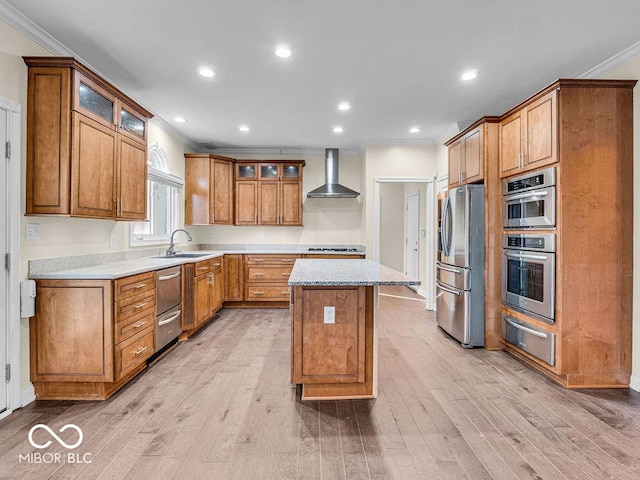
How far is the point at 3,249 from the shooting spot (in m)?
2.30

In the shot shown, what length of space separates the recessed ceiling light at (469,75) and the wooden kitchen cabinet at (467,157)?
0.53 m

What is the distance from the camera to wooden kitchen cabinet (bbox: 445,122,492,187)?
3.70 metres

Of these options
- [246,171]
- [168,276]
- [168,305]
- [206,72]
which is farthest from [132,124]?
[246,171]

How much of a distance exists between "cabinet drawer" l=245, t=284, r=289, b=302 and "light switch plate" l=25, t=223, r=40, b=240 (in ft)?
10.5

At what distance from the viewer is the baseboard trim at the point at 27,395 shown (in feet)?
8.03

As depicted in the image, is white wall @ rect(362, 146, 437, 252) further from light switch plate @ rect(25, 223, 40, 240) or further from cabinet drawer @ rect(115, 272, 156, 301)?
light switch plate @ rect(25, 223, 40, 240)

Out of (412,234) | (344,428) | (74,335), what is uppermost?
(412,234)

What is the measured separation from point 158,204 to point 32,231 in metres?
2.34

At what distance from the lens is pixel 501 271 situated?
362 cm

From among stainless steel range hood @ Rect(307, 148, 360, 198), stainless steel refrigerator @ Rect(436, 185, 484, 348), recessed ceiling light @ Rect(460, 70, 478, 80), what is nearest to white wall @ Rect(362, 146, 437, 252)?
stainless steel range hood @ Rect(307, 148, 360, 198)

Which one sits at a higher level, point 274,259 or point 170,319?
point 274,259

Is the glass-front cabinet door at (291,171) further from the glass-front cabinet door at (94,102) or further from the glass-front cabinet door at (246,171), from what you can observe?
the glass-front cabinet door at (94,102)

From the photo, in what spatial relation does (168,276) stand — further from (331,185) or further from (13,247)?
(331,185)

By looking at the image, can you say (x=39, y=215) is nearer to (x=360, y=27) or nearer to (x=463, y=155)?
(x=360, y=27)
